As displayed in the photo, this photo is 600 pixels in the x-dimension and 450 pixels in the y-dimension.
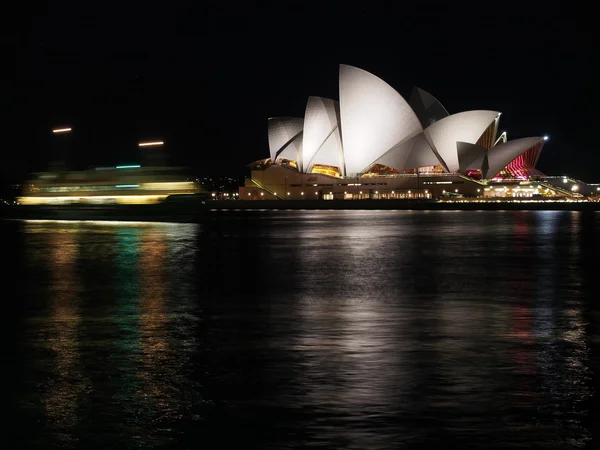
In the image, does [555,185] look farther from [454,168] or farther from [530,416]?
[530,416]

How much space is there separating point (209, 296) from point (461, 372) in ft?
24.0

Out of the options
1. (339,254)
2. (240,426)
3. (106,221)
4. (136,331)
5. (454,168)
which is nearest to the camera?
(240,426)

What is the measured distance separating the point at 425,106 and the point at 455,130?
5487 mm

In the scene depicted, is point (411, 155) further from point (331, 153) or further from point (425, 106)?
point (331, 153)

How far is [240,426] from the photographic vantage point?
5.93 m

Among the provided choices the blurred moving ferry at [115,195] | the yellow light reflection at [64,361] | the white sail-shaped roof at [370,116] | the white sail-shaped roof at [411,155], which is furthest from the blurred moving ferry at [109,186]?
the white sail-shaped roof at [411,155]

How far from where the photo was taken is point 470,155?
101m

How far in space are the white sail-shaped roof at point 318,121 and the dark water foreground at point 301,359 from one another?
3189 inches

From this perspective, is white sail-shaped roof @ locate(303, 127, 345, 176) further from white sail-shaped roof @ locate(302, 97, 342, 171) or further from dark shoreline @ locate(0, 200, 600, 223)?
dark shoreline @ locate(0, 200, 600, 223)

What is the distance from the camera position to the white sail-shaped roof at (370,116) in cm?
8966

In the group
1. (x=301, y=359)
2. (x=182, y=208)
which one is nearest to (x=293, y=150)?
(x=182, y=208)

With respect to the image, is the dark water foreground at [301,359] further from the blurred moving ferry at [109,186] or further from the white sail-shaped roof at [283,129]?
the white sail-shaped roof at [283,129]

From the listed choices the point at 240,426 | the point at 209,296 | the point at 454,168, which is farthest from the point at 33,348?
the point at 454,168

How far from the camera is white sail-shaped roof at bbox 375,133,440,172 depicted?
327 ft
